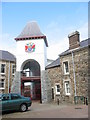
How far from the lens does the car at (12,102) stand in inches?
419

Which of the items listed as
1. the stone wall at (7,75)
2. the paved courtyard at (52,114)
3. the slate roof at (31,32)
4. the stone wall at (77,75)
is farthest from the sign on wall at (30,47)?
the paved courtyard at (52,114)

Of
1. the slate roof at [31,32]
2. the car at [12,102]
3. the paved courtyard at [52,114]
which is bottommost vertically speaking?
the paved courtyard at [52,114]

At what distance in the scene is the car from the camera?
10643 mm

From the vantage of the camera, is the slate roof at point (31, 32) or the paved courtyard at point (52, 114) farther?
the slate roof at point (31, 32)

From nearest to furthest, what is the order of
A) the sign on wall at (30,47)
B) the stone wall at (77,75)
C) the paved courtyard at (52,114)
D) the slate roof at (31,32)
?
the paved courtyard at (52,114)
the stone wall at (77,75)
the sign on wall at (30,47)
the slate roof at (31,32)

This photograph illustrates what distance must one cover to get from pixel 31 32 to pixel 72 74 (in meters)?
11.0

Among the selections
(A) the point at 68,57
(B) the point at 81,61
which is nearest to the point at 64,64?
(A) the point at 68,57

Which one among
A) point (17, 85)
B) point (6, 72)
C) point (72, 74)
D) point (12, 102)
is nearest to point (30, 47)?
point (6, 72)

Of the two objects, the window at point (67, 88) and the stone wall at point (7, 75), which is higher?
the stone wall at point (7, 75)

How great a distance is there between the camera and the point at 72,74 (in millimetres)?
18000

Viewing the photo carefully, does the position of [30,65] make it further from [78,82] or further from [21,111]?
[21,111]

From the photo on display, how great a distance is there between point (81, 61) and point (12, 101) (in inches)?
388

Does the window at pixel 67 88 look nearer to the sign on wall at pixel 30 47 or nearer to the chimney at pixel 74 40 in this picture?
the chimney at pixel 74 40

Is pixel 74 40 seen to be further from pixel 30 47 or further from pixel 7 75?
pixel 7 75
